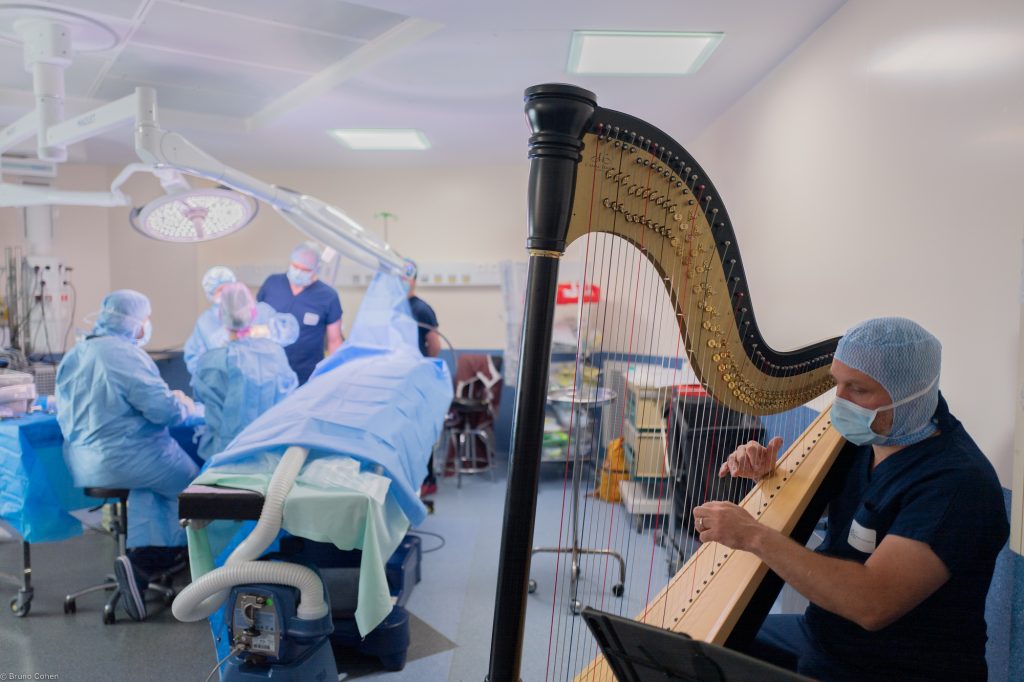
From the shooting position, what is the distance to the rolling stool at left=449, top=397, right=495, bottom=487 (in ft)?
16.6

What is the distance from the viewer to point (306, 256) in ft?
14.3

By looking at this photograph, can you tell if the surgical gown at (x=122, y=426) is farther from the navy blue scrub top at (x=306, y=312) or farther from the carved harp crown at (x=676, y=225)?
the carved harp crown at (x=676, y=225)

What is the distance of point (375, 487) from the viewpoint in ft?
6.91

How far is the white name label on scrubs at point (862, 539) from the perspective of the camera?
129cm

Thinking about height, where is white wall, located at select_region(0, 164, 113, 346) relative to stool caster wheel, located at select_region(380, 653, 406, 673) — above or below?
above

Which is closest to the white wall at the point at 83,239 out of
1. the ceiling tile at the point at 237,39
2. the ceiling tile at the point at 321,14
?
the ceiling tile at the point at 237,39

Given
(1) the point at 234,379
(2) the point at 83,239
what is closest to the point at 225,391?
(1) the point at 234,379

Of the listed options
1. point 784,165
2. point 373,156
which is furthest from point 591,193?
point 373,156

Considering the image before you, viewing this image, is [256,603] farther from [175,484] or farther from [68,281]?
[68,281]

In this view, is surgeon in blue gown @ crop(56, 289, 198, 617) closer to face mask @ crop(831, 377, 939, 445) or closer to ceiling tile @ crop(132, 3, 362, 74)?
ceiling tile @ crop(132, 3, 362, 74)

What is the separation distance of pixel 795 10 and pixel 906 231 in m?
1.01

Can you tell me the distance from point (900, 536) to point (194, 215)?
2536 mm

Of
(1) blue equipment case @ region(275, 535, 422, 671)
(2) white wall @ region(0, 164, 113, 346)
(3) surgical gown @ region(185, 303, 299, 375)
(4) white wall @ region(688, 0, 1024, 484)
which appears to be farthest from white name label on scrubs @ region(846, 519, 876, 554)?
(2) white wall @ region(0, 164, 113, 346)

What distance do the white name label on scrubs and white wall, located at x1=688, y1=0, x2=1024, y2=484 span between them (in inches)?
27.5
